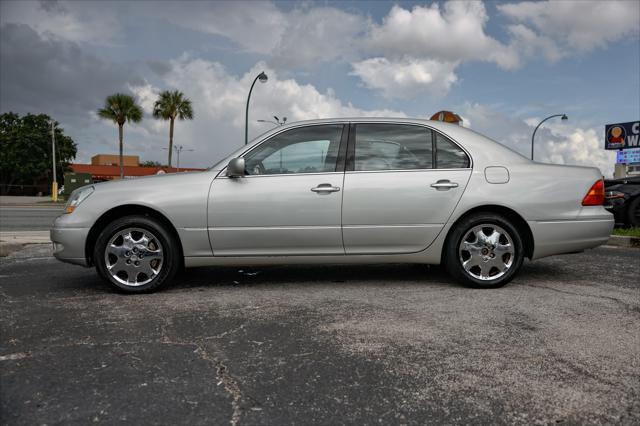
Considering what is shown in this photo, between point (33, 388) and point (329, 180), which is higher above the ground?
point (329, 180)

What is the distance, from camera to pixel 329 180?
4.55 m

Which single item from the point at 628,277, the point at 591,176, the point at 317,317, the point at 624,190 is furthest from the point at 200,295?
the point at 624,190

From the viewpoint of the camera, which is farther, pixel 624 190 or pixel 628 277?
pixel 624 190

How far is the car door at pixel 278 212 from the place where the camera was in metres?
4.48

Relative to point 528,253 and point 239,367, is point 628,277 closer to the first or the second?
point 528,253

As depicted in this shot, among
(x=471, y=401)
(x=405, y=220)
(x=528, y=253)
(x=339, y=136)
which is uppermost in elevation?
(x=339, y=136)

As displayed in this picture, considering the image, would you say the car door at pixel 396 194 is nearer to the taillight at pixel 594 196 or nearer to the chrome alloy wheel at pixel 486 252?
the chrome alloy wheel at pixel 486 252

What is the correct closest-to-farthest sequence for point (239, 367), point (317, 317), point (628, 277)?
point (239, 367) < point (317, 317) < point (628, 277)

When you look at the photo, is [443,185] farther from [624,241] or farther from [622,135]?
[622,135]

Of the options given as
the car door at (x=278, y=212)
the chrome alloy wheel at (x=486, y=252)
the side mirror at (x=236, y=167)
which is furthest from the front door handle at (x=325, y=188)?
the chrome alloy wheel at (x=486, y=252)

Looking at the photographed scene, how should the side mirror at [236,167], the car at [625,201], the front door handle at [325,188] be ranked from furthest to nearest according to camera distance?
the car at [625,201] → the front door handle at [325,188] → the side mirror at [236,167]

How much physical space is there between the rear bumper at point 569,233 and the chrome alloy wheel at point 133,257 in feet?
10.9

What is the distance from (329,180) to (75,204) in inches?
88.0

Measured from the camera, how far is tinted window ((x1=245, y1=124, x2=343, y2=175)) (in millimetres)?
4625
